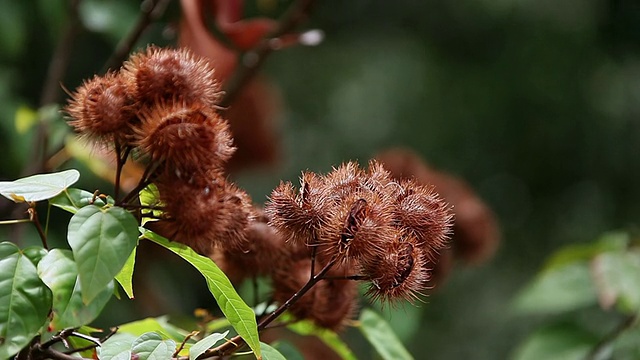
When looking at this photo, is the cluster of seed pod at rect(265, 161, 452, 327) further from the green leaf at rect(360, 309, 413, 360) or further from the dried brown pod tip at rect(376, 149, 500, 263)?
the dried brown pod tip at rect(376, 149, 500, 263)

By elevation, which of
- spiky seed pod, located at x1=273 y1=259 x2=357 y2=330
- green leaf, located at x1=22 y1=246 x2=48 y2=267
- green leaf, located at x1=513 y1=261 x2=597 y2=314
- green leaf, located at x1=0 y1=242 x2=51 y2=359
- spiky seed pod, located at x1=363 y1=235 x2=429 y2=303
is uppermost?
green leaf, located at x1=513 y1=261 x2=597 y2=314

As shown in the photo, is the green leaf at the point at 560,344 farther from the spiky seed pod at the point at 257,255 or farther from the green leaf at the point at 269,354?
the green leaf at the point at 269,354

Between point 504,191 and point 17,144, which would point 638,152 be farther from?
point 17,144

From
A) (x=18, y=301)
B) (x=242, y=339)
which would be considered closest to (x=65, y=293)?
(x=18, y=301)

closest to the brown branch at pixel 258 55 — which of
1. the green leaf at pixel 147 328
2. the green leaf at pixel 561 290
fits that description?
the green leaf at pixel 561 290

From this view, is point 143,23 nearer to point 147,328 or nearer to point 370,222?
point 147,328

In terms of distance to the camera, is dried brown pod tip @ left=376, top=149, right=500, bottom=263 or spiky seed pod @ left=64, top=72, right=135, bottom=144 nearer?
spiky seed pod @ left=64, top=72, right=135, bottom=144

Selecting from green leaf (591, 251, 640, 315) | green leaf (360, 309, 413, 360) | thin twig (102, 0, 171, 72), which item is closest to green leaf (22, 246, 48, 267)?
green leaf (360, 309, 413, 360)
